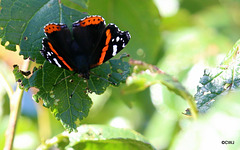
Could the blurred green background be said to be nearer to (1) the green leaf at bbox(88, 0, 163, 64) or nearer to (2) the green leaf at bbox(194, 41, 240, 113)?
(1) the green leaf at bbox(88, 0, 163, 64)

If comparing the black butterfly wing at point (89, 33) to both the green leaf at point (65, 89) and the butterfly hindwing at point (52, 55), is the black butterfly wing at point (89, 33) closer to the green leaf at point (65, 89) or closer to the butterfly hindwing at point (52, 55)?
the butterfly hindwing at point (52, 55)

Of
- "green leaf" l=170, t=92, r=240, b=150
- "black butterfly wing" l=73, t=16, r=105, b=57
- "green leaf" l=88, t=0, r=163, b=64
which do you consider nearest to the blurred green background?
"green leaf" l=88, t=0, r=163, b=64

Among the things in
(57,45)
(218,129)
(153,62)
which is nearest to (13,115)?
(57,45)

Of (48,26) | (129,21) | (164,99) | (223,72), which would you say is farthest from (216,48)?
(48,26)

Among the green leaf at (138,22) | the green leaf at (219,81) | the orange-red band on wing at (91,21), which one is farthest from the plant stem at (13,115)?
the green leaf at (138,22)

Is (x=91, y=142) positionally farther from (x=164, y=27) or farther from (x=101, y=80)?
(x=164, y=27)
